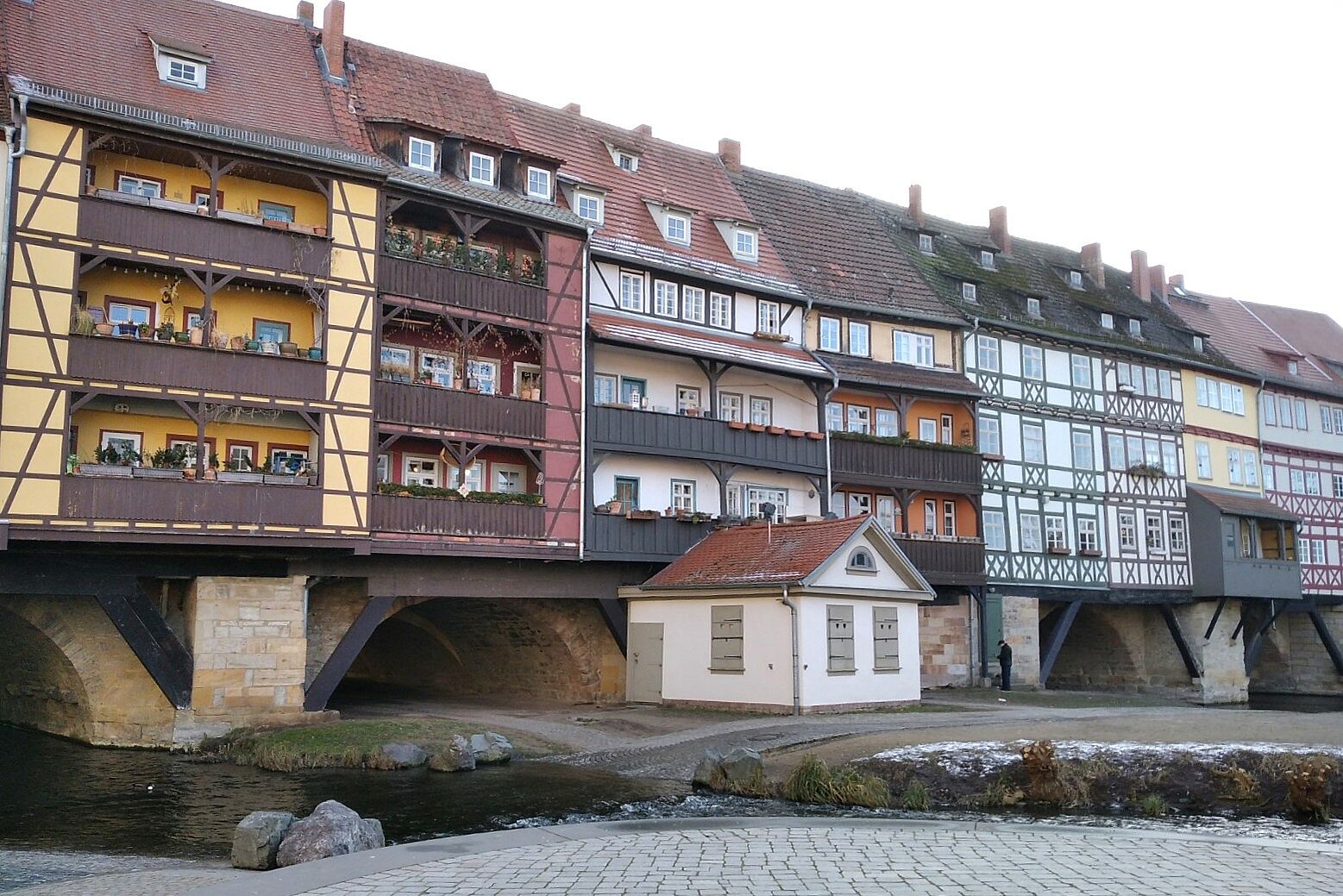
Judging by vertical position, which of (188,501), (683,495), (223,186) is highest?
(223,186)

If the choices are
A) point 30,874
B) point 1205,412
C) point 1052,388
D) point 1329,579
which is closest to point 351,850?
point 30,874

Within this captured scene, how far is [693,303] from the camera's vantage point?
33000mm

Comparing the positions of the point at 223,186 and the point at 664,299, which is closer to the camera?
the point at 223,186

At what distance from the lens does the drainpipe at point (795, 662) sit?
1022 inches

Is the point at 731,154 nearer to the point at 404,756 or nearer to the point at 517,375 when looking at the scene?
the point at 517,375

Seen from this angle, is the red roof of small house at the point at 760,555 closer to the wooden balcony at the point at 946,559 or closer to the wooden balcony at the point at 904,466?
the wooden balcony at the point at 904,466

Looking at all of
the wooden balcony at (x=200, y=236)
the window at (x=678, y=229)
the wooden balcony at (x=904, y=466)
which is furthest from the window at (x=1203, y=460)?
the wooden balcony at (x=200, y=236)

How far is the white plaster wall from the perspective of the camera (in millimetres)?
26500

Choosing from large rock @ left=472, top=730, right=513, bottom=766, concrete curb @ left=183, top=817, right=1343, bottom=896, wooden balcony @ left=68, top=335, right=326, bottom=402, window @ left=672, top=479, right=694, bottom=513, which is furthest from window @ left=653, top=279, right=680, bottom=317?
concrete curb @ left=183, top=817, right=1343, bottom=896

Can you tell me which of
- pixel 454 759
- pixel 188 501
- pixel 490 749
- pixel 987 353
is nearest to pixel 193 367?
pixel 188 501

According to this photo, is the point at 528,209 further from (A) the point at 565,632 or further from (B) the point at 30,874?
(B) the point at 30,874

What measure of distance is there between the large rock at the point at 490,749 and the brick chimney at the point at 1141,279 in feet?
Result: 115

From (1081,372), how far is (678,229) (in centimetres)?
1571

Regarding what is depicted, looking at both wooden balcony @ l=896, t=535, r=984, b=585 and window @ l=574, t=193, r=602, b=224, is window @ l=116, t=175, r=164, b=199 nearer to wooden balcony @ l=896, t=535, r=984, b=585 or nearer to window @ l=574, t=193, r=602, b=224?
window @ l=574, t=193, r=602, b=224
